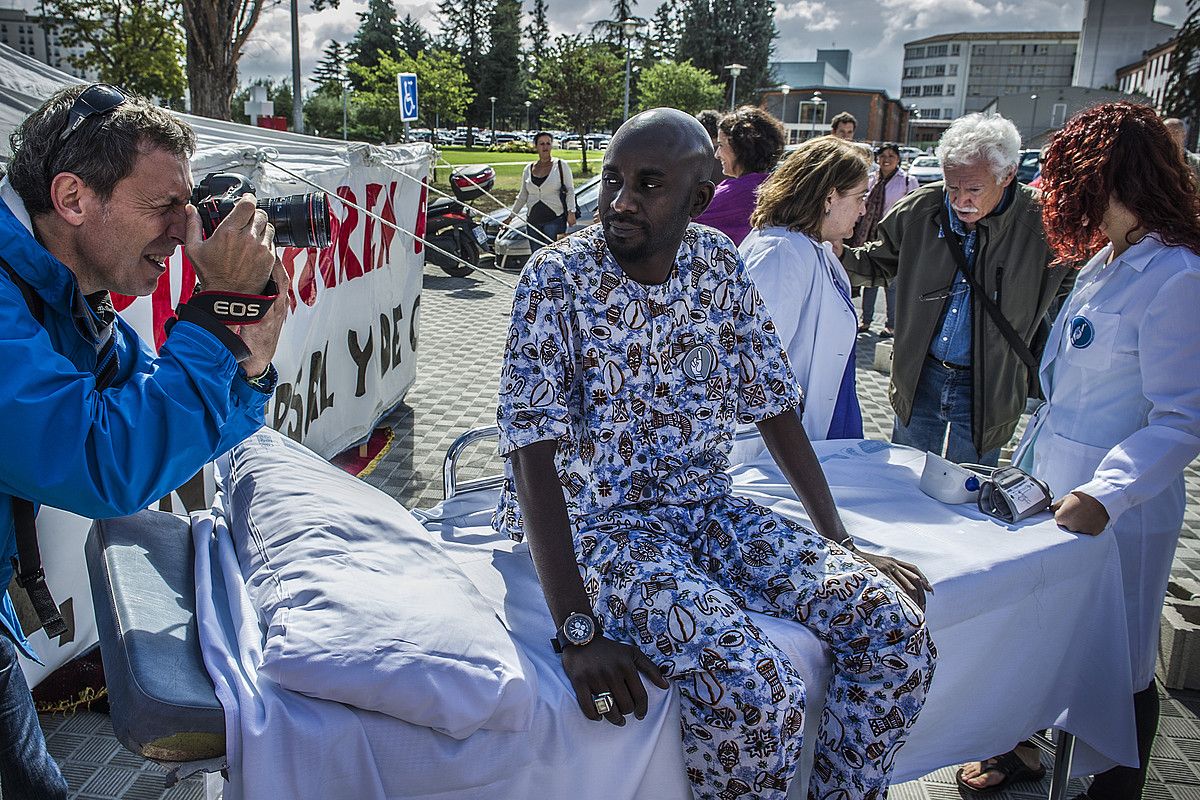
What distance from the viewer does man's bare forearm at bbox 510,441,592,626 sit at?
5.90 ft

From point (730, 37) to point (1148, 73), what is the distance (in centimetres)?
3392

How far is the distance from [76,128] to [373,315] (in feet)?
13.6

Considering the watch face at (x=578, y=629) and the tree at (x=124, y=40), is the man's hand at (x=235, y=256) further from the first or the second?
the tree at (x=124, y=40)

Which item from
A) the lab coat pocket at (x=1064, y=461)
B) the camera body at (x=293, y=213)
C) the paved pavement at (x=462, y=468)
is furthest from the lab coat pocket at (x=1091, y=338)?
the camera body at (x=293, y=213)

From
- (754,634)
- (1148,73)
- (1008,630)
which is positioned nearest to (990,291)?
(1008,630)

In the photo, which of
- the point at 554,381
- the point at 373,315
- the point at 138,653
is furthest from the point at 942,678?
the point at 373,315

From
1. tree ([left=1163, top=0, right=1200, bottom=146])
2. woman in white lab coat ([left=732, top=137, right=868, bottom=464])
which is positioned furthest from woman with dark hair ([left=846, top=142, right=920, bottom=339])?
tree ([left=1163, top=0, right=1200, bottom=146])

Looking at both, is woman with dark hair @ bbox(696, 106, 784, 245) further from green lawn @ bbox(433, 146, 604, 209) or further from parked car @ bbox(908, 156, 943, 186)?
parked car @ bbox(908, 156, 943, 186)

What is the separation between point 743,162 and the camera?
190 inches

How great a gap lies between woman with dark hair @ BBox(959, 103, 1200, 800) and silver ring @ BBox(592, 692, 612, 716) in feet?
5.19

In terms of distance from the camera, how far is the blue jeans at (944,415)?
3.59 m

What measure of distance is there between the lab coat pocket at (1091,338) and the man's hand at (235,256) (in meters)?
2.32

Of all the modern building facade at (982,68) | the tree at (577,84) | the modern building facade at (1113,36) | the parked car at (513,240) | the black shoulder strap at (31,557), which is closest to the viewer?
the black shoulder strap at (31,557)

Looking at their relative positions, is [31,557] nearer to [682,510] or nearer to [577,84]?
[682,510]
